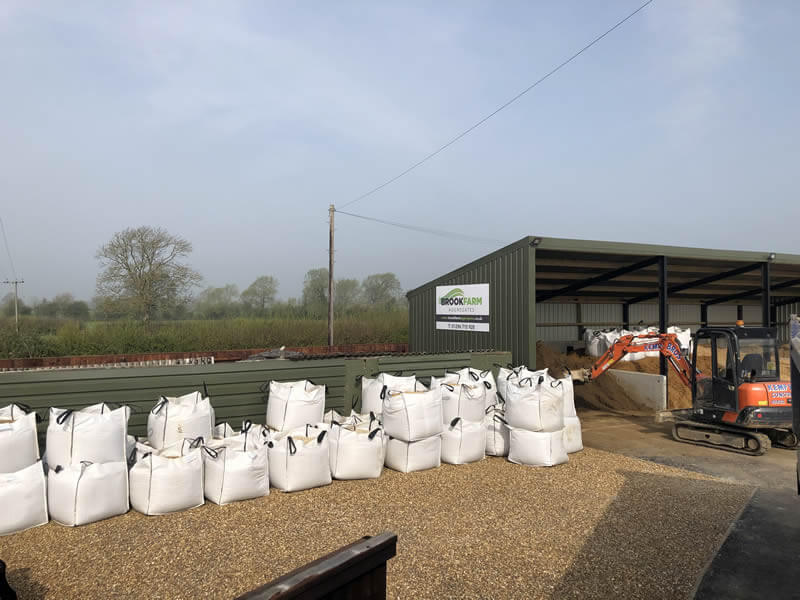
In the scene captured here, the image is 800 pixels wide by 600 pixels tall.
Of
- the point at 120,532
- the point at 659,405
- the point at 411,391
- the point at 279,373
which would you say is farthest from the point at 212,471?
the point at 659,405

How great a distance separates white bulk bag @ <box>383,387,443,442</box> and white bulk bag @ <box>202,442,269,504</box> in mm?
1671

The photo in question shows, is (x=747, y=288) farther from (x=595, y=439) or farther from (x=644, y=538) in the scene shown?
(x=644, y=538)

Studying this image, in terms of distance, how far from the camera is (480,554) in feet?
13.8

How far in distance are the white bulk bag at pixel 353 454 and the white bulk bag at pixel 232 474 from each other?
889 millimetres

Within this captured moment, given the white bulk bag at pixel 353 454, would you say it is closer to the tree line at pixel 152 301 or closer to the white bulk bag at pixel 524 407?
the white bulk bag at pixel 524 407

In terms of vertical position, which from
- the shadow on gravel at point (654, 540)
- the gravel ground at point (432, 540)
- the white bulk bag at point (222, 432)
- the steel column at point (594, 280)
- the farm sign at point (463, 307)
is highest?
the steel column at point (594, 280)

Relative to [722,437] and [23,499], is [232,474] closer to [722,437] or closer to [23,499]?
[23,499]

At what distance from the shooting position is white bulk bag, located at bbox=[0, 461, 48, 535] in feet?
14.6

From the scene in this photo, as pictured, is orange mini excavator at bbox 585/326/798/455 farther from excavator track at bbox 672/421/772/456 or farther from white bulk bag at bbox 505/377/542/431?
white bulk bag at bbox 505/377/542/431

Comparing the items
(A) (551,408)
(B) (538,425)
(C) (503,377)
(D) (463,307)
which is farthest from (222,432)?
(D) (463,307)

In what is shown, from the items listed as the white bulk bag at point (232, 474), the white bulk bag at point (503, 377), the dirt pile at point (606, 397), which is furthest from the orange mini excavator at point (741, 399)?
the white bulk bag at point (232, 474)

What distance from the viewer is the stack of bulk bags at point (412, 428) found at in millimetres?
6250

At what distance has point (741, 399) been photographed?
26.0 feet

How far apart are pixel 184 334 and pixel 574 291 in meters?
13.3
